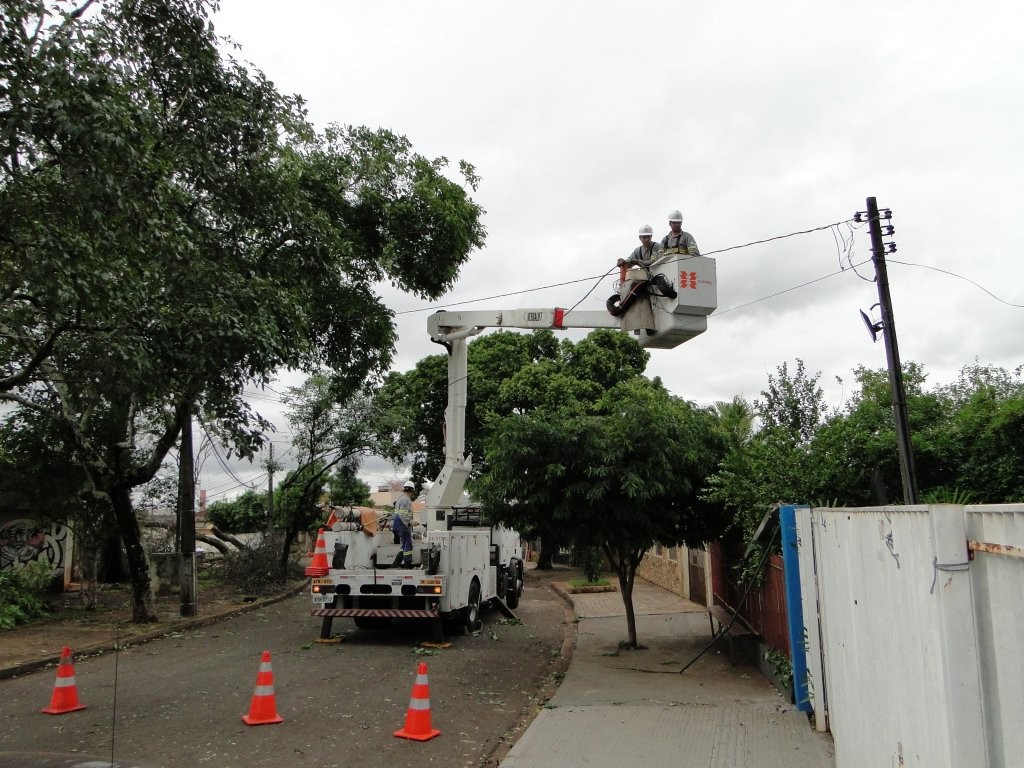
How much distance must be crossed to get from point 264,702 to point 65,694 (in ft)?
7.22

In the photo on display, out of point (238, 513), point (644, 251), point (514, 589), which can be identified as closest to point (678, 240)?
point (644, 251)

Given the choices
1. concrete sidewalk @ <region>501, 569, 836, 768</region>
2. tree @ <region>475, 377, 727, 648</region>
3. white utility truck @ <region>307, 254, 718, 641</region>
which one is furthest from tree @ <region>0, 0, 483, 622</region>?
concrete sidewalk @ <region>501, 569, 836, 768</region>

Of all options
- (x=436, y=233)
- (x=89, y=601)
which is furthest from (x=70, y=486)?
(x=436, y=233)

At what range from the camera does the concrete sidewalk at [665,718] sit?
6.27 meters

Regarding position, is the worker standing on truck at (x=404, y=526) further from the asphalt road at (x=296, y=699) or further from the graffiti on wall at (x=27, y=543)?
the graffiti on wall at (x=27, y=543)

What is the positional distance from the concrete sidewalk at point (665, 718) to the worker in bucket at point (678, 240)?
4.63m

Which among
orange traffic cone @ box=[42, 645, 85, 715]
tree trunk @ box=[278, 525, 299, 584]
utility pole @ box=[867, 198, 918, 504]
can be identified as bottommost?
orange traffic cone @ box=[42, 645, 85, 715]

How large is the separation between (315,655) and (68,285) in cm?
713

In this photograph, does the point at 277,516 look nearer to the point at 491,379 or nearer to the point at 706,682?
the point at 491,379

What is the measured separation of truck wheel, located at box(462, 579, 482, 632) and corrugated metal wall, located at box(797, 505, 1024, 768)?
352 inches

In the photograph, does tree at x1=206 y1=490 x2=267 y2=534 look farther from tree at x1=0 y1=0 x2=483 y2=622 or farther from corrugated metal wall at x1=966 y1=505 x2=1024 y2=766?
corrugated metal wall at x1=966 y1=505 x2=1024 y2=766

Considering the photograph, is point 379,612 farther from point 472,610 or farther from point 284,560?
point 284,560

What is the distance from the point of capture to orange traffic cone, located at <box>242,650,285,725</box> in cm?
742

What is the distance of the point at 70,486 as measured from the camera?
52.3ft
